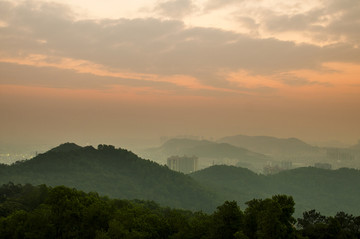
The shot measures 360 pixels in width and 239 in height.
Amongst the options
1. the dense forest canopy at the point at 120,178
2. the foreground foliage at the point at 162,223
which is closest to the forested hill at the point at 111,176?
the dense forest canopy at the point at 120,178

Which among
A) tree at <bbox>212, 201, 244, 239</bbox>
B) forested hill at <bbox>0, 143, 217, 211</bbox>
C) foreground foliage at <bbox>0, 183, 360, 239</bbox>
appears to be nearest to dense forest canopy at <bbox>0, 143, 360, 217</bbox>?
forested hill at <bbox>0, 143, 217, 211</bbox>

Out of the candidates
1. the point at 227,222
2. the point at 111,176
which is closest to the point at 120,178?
the point at 111,176

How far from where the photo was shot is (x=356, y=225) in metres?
39.7

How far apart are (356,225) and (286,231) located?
12.9m

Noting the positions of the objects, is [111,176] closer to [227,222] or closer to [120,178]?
[120,178]

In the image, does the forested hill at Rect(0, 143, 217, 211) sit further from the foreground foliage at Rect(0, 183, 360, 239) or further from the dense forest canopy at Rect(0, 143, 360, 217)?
the foreground foliage at Rect(0, 183, 360, 239)

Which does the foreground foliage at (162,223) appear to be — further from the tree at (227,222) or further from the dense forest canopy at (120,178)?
the dense forest canopy at (120,178)

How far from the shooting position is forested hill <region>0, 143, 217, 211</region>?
145875 millimetres

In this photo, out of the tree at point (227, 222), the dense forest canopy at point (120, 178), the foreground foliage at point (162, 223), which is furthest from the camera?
the dense forest canopy at point (120, 178)

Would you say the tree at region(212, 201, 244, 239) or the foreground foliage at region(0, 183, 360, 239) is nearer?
the foreground foliage at region(0, 183, 360, 239)

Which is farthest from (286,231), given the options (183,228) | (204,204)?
(204,204)

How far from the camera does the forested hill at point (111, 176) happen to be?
14588 cm

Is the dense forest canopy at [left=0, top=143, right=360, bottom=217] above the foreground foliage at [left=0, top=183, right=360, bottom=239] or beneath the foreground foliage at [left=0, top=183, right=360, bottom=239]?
beneath

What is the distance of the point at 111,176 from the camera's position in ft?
538
